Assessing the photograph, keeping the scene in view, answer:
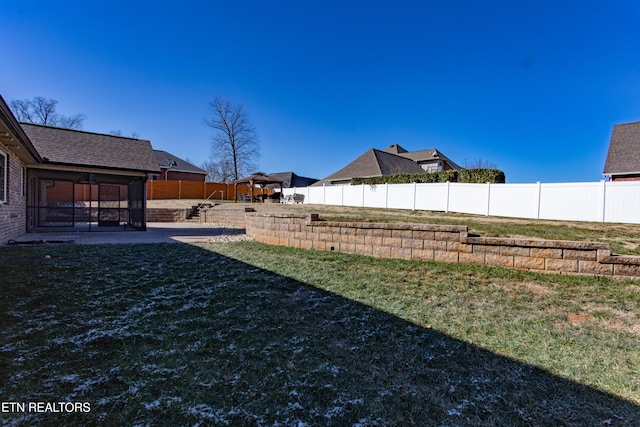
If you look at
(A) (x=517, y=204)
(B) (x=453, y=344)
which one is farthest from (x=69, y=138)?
(A) (x=517, y=204)

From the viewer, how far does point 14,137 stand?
630 cm

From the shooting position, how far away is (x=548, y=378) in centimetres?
213

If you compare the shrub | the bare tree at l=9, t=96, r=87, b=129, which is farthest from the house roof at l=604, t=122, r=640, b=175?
the bare tree at l=9, t=96, r=87, b=129

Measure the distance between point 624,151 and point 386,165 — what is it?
14174mm

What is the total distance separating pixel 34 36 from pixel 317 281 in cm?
1061

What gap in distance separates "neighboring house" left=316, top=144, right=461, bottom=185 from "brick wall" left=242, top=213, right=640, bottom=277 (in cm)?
1653

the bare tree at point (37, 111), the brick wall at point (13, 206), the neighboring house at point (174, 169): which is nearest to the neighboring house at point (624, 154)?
the brick wall at point (13, 206)

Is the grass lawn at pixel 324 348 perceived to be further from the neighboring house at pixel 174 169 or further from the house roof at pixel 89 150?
the neighboring house at pixel 174 169

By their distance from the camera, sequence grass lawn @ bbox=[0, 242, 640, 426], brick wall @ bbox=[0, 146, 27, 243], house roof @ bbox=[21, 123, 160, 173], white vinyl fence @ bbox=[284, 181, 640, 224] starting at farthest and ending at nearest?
house roof @ bbox=[21, 123, 160, 173] → white vinyl fence @ bbox=[284, 181, 640, 224] → brick wall @ bbox=[0, 146, 27, 243] → grass lawn @ bbox=[0, 242, 640, 426]

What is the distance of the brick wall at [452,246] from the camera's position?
13.8ft

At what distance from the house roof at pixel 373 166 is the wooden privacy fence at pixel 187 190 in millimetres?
6722

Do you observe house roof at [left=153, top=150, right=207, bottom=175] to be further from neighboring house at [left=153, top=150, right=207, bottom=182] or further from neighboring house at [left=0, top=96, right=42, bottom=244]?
neighboring house at [left=0, top=96, right=42, bottom=244]

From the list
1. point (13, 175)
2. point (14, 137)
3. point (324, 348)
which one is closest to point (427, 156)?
point (13, 175)

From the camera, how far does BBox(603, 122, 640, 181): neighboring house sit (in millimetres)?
Answer: 14844
